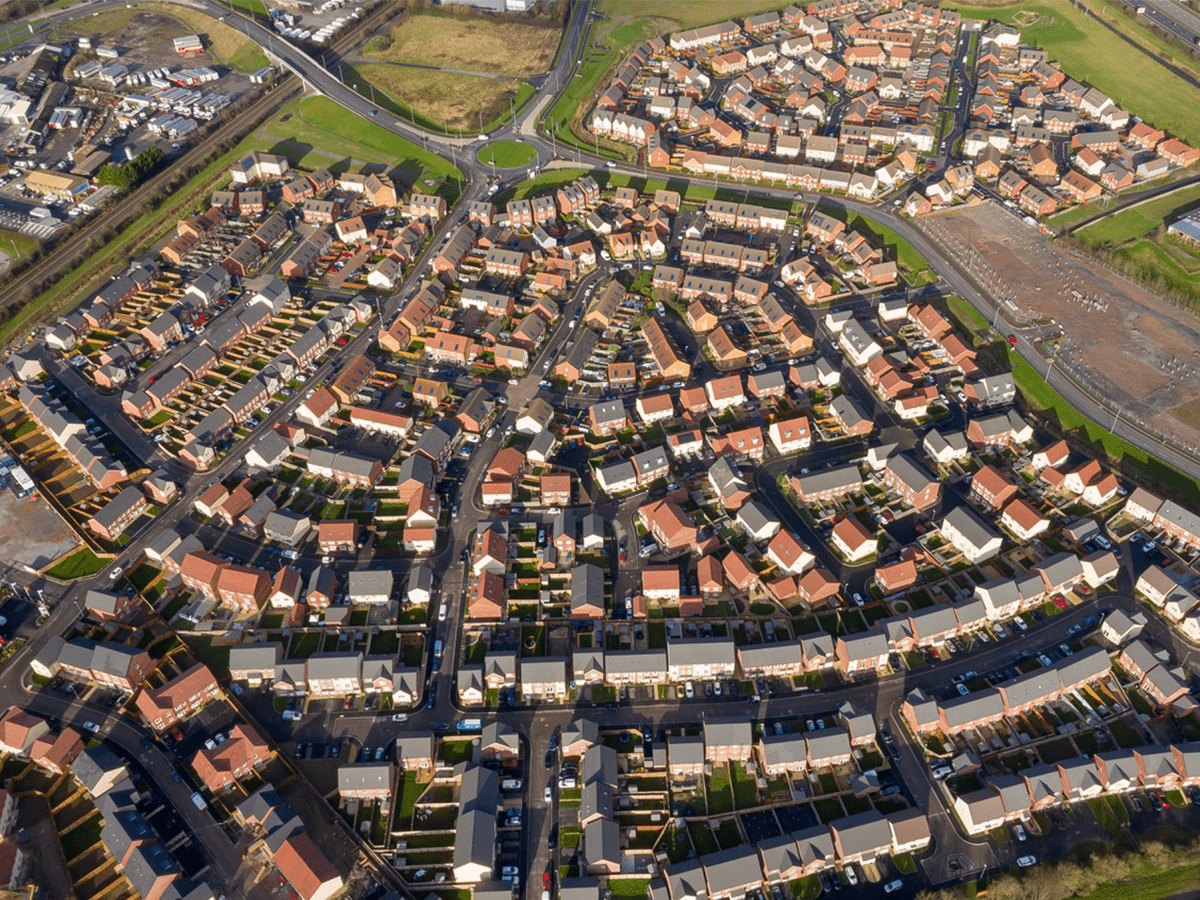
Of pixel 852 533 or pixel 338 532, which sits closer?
pixel 852 533

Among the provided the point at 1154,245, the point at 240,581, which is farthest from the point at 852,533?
the point at 1154,245

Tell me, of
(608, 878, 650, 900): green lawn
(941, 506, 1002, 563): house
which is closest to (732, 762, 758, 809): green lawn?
(608, 878, 650, 900): green lawn

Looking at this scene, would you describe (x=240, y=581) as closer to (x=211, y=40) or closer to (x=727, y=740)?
(x=727, y=740)

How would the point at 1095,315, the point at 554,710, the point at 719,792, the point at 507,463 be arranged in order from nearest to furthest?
the point at 719,792, the point at 554,710, the point at 507,463, the point at 1095,315

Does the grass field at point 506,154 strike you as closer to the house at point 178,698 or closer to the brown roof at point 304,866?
the house at point 178,698

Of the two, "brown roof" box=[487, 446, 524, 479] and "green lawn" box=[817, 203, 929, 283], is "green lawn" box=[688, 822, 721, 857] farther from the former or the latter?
"green lawn" box=[817, 203, 929, 283]

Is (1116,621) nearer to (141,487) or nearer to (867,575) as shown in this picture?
(867,575)
